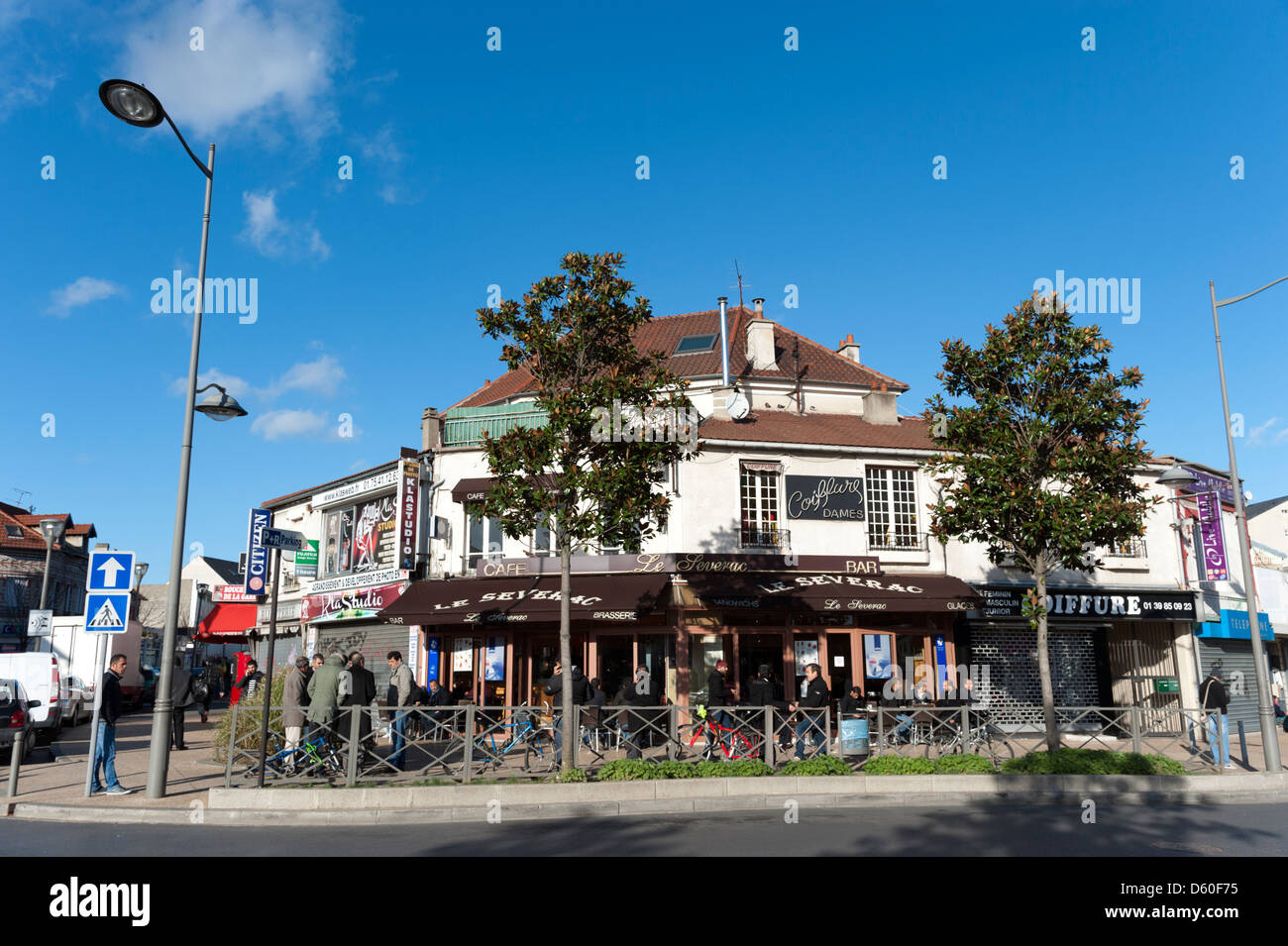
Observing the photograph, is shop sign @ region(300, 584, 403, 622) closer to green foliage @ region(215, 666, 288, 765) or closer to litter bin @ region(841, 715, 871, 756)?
green foliage @ region(215, 666, 288, 765)

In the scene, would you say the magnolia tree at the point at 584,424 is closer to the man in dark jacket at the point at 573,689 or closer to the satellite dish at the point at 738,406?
the man in dark jacket at the point at 573,689

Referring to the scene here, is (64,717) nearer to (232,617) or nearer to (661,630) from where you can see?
(232,617)

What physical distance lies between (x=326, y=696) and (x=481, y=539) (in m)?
9.18

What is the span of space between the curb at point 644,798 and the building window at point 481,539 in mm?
10234

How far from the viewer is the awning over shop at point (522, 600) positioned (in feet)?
60.1

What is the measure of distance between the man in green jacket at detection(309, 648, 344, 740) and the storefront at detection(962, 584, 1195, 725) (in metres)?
14.6

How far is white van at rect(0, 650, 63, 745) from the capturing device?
63.6 feet

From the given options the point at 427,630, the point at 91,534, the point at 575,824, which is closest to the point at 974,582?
the point at 427,630

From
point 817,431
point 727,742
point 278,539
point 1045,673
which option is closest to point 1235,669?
point 1045,673

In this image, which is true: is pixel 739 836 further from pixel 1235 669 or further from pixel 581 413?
pixel 1235 669

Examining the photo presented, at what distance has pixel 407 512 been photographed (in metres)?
21.3

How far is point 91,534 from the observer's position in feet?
169

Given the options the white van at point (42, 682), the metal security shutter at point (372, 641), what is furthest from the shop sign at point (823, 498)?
the white van at point (42, 682)

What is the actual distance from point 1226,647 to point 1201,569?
2.15 meters
